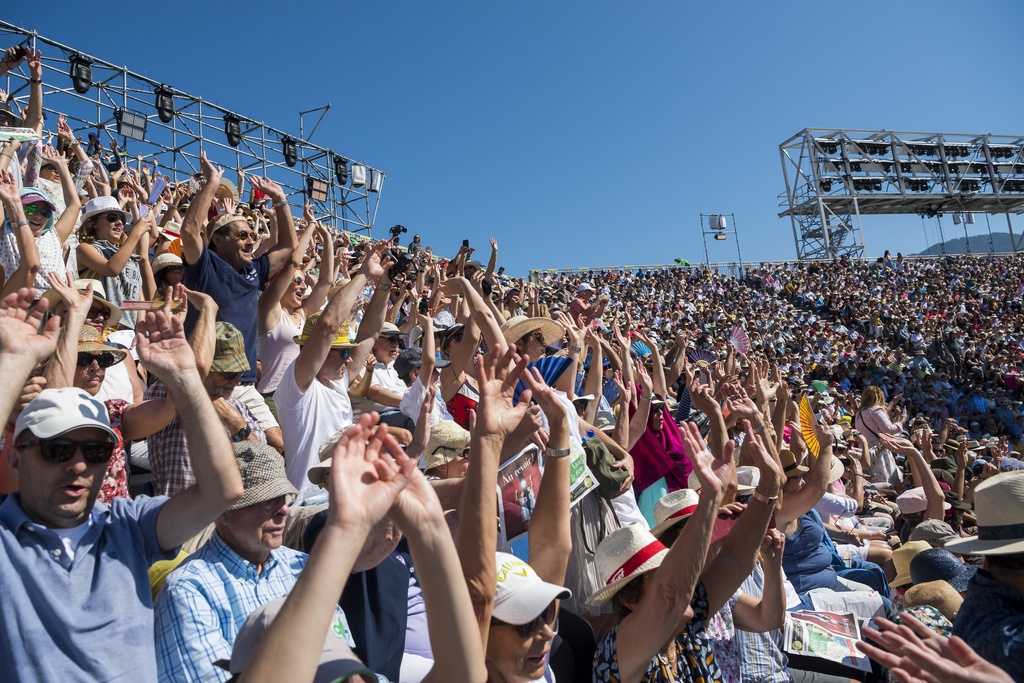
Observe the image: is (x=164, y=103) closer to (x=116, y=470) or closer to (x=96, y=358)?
(x=96, y=358)

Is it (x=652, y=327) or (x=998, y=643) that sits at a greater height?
(x=652, y=327)

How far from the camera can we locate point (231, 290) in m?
4.34

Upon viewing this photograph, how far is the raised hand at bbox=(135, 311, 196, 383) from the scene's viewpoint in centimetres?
210

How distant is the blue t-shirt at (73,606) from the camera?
174 centimetres

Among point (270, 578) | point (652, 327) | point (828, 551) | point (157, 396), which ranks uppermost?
point (652, 327)

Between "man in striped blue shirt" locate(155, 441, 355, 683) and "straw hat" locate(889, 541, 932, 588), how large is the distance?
3944 mm

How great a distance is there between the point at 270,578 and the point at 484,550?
658mm

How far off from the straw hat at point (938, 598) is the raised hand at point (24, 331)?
387cm

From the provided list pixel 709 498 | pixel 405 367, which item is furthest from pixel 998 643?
pixel 405 367

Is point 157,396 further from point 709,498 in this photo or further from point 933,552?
point 933,552

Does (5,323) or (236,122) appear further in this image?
(236,122)

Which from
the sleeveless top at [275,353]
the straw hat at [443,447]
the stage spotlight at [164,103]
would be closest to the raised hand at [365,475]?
the straw hat at [443,447]

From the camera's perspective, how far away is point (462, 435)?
11.9 ft

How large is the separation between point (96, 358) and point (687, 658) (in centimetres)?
273
